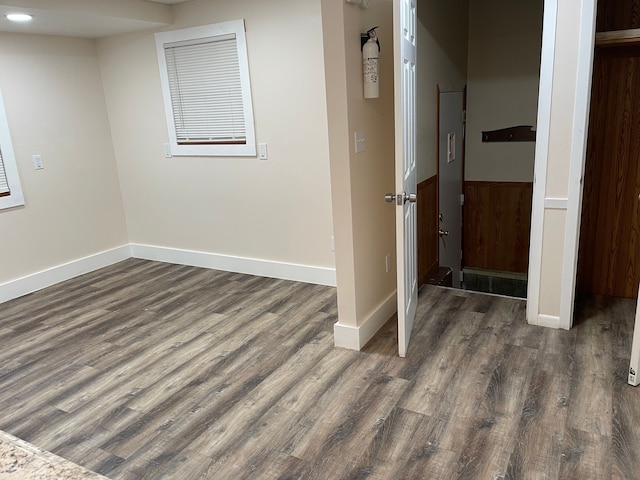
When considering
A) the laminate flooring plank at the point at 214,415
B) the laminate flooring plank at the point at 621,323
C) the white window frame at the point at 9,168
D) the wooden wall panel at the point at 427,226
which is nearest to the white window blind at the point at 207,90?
the white window frame at the point at 9,168

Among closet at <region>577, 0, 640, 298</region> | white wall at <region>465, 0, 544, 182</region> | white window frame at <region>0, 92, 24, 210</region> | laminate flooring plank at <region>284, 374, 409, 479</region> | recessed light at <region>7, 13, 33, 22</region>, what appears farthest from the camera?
white wall at <region>465, 0, 544, 182</region>

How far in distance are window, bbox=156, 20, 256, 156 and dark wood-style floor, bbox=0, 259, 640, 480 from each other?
1.44 metres

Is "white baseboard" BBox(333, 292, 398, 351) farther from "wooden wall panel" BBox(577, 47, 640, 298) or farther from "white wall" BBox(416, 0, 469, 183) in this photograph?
"wooden wall panel" BBox(577, 47, 640, 298)

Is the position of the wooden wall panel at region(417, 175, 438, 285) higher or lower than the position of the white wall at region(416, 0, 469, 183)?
lower

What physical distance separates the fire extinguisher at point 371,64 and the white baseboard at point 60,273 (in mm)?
3322

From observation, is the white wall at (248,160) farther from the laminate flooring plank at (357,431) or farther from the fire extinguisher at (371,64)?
the laminate flooring plank at (357,431)

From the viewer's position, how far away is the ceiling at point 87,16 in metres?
3.21

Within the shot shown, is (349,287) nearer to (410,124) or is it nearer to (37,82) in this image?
(410,124)

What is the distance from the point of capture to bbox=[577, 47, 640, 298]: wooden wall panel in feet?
10.5

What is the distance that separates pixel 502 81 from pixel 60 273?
4475 mm

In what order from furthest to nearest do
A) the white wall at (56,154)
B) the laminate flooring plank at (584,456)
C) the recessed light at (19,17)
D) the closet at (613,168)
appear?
1. the white wall at (56,154)
2. the recessed light at (19,17)
3. the closet at (613,168)
4. the laminate flooring plank at (584,456)

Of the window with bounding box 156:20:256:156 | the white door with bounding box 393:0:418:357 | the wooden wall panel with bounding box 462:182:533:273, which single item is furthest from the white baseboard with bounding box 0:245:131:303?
the wooden wall panel with bounding box 462:182:533:273

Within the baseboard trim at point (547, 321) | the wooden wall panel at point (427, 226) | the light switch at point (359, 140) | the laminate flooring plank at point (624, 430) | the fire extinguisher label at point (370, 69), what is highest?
the fire extinguisher label at point (370, 69)

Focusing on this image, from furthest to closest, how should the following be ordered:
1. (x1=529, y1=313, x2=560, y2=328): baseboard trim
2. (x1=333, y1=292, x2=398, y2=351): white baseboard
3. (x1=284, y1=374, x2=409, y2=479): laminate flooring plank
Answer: (x1=529, y1=313, x2=560, y2=328): baseboard trim → (x1=333, y1=292, x2=398, y2=351): white baseboard → (x1=284, y1=374, x2=409, y2=479): laminate flooring plank
